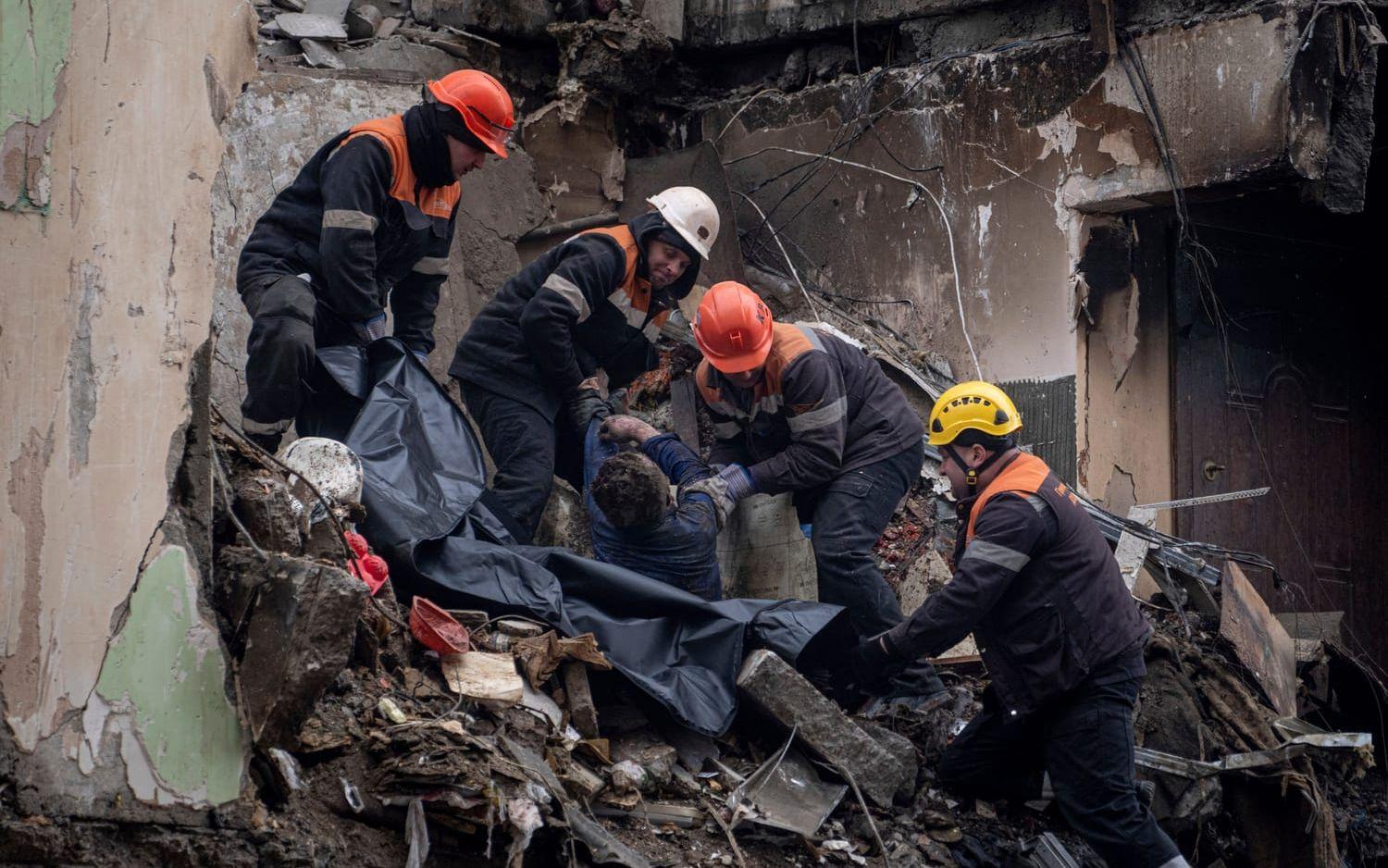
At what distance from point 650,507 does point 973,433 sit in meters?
1.15

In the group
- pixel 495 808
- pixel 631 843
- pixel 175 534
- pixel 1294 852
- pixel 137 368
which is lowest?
pixel 1294 852

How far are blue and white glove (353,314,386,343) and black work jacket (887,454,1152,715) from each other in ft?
7.46

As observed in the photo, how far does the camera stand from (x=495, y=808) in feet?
11.1

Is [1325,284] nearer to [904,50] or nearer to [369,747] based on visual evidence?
[904,50]

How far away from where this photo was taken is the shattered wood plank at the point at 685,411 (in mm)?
6449

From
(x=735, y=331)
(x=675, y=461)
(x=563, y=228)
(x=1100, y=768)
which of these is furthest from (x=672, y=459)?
(x=563, y=228)

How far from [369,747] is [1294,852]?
3577 mm

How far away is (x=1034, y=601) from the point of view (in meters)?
4.46

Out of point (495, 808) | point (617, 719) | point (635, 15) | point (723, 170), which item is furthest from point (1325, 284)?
point (495, 808)

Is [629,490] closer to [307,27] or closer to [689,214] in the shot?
[689,214]

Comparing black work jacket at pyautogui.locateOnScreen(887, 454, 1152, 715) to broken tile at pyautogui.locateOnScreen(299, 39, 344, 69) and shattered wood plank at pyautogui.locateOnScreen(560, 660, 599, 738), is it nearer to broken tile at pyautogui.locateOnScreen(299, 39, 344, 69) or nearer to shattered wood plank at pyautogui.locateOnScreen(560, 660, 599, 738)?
shattered wood plank at pyautogui.locateOnScreen(560, 660, 599, 738)

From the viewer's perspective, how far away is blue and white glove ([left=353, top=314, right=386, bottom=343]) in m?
5.05

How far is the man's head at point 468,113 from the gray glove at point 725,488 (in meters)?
1.50

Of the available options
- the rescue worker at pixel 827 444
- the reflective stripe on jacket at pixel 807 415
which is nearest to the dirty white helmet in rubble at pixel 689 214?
the rescue worker at pixel 827 444
